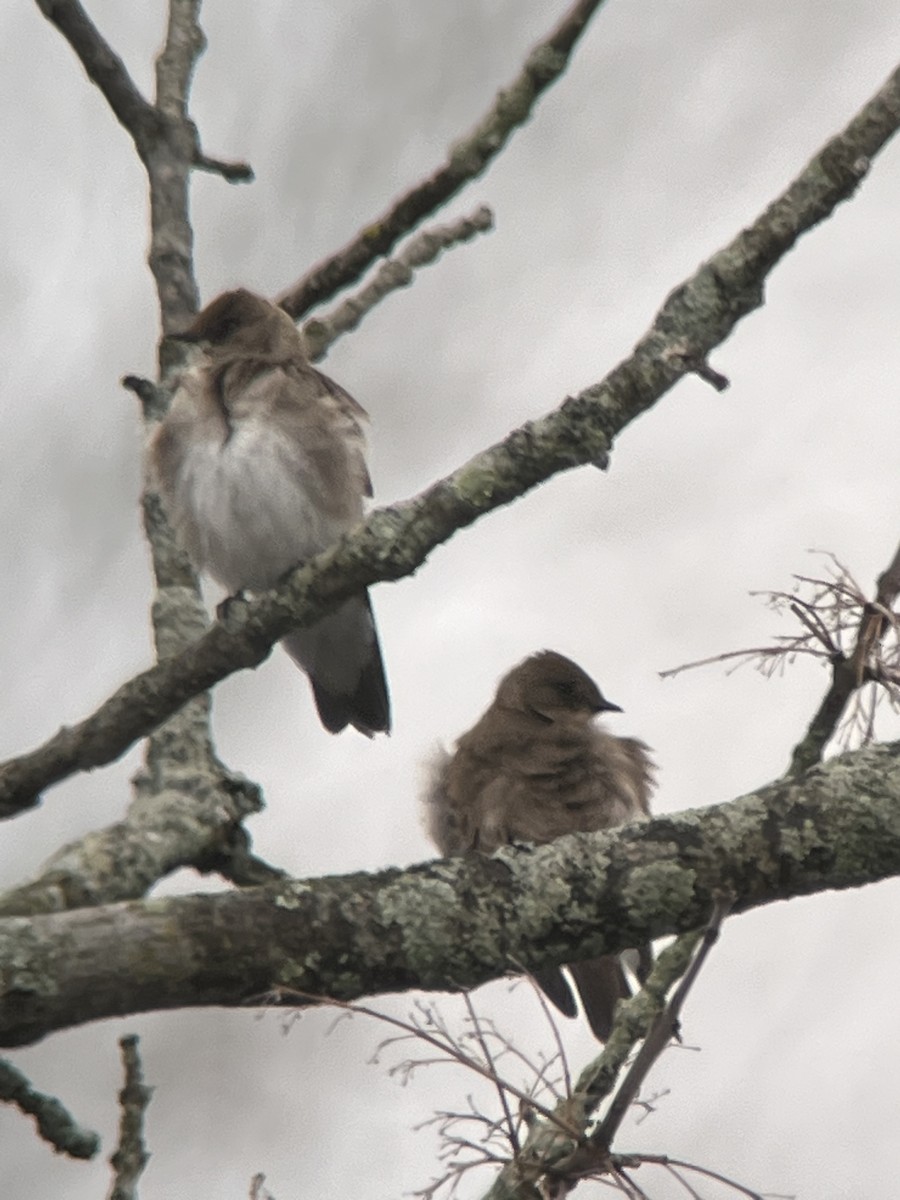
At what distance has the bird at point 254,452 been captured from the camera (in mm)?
5156

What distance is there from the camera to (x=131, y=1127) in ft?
9.60

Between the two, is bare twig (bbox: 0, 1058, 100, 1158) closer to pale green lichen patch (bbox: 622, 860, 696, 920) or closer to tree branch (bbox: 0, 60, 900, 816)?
tree branch (bbox: 0, 60, 900, 816)

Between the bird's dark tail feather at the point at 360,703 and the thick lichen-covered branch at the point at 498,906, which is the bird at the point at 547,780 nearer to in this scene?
the bird's dark tail feather at the point at 360,703

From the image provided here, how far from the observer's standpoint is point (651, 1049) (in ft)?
6.43

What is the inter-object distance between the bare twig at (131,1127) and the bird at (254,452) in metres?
2.28

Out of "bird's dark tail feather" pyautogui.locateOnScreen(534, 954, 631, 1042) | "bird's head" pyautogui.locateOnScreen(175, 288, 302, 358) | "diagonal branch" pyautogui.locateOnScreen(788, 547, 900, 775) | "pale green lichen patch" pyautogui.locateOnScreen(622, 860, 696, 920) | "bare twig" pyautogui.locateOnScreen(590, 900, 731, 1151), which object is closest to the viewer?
"bare twig" pyautogui.locateOnScreen(590, 900, 731, 1151)

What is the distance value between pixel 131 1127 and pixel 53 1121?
0.16m

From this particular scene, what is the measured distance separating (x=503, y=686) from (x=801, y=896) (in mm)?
3405

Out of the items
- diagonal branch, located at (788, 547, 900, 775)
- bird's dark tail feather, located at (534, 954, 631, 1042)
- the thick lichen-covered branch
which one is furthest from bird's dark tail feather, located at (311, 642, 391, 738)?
the thick lichen-covered branch

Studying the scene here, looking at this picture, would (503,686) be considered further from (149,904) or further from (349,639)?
(149,904)

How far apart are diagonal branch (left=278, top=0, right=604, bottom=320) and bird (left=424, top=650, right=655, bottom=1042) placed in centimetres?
154

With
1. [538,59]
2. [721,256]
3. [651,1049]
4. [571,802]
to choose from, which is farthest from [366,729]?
[651,1049]

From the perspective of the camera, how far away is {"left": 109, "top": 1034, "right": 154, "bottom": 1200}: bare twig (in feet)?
9.47

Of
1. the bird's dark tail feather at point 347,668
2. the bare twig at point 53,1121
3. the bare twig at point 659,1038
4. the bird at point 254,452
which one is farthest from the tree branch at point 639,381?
the bird's dark tail feather at point 347,668
